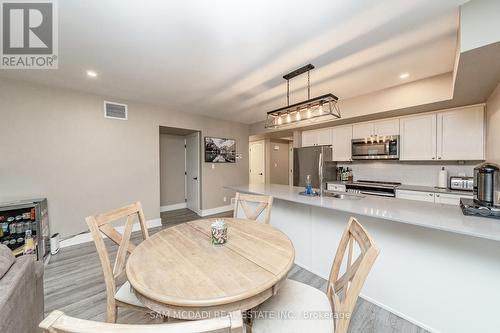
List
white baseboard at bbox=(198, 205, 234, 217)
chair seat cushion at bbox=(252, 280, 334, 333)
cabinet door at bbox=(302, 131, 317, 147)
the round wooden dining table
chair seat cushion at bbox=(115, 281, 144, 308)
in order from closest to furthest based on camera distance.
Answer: the round wooden dining table → chair seat cushion at bbox=(252, 280, 334, 333) → chair seat cushion at bbox=(115, 281, 144, 308) → cabinet door at bbox=(302, 131, 317, 147) → white baseboard at bbox=(198, 205, 234, 217)

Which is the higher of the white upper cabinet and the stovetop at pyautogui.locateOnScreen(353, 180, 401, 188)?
the white upper cabinet

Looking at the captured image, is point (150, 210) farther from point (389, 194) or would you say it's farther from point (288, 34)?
point (389, 194)

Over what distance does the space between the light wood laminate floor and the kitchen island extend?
0.49 ft

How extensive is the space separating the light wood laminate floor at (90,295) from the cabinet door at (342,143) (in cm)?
258

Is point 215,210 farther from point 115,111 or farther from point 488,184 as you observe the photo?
point 488,184

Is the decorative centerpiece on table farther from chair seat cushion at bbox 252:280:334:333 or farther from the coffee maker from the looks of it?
the coffee maker

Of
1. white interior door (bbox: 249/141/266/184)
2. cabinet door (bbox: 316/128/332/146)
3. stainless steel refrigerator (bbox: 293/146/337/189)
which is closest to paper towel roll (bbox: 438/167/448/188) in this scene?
stainless steel refrigerator (bbox: 293/146/337/189)

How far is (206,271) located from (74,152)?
11.4ft

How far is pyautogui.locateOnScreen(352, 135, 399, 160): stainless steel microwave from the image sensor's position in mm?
3385

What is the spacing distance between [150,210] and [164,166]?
159 centimetres

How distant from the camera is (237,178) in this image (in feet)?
18.1

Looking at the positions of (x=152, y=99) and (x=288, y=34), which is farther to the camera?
(x=152, y=99)

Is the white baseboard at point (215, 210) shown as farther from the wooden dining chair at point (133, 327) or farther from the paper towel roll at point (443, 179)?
the wooden dining chair at point (133, 327)

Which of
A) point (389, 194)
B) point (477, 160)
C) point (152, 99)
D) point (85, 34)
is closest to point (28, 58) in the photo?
point (85, 34)
